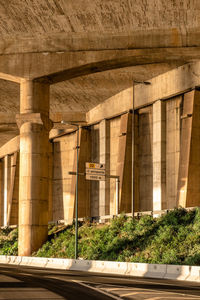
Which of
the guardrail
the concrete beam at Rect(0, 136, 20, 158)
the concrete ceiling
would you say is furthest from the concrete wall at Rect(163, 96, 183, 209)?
the concrete beam at Rect(0, 136, 20, 158)

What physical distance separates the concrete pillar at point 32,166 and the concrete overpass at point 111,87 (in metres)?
0.08

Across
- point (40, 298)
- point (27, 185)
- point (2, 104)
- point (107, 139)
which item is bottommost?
point (40, 298)

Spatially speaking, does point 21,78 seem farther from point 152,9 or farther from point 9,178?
point 9,178

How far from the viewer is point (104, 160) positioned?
58094 millimetres

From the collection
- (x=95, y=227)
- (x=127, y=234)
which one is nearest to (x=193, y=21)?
(x=127, y=234)

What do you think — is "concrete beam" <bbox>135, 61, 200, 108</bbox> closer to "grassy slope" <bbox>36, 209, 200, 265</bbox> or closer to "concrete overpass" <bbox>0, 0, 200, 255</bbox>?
"concrete overpass" <bbox>0, 0, 200, 255</bbox>

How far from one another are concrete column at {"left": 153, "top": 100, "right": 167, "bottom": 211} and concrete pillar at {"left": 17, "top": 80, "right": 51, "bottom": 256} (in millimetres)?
10056

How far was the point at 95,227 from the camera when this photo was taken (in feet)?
153

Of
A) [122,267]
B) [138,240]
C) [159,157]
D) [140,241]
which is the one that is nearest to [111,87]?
[159,157]

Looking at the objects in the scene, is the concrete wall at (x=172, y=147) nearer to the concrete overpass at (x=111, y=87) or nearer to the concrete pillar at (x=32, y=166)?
the concrete overpass at (x=111, y=87)

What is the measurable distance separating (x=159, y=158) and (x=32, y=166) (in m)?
11.3

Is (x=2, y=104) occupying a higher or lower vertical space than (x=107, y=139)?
higher

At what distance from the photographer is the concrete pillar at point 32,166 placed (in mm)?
43406

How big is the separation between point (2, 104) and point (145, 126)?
16.0 m
